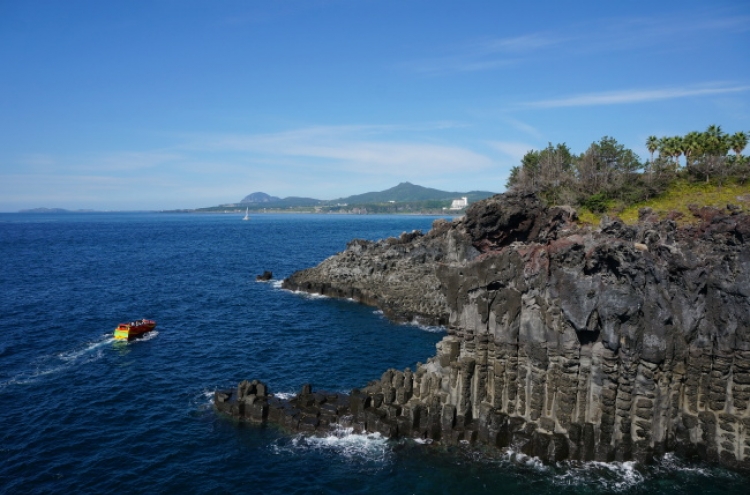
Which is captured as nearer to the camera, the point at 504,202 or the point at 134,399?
the point at 134,399

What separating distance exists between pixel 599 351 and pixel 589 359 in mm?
880

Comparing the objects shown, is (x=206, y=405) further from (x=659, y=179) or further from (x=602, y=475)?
(x=659, y=179)

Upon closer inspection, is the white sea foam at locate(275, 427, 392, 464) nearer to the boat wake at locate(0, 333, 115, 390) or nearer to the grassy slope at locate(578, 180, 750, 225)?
the boat wake at locate(0, 333, 115, 390)

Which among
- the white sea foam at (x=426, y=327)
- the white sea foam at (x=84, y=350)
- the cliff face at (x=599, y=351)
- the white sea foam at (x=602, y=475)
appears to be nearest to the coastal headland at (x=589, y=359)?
the cliff face at (x=599, y=351)

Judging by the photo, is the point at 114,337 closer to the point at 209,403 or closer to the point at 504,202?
the point at 209,403

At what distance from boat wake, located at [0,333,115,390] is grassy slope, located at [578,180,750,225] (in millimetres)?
62090

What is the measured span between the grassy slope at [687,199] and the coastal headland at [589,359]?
25.6 m

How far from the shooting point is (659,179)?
229 ft

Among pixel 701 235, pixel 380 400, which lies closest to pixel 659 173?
pixel 701 235

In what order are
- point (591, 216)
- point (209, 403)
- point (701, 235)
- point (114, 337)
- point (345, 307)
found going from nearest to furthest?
point (701, 235), point (209, 403), point (114, 337), point (591, 216), point (345, 307)

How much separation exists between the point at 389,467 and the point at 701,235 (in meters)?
27.0

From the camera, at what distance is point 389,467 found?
107 feet

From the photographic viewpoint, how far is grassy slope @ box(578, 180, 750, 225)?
192 feet

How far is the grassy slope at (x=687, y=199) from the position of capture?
58.7 metres
